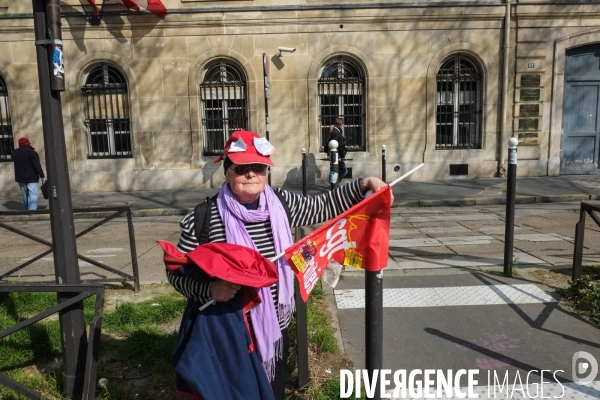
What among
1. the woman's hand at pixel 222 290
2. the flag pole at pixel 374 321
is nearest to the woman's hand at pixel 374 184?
the flag pole at pixel 374 321

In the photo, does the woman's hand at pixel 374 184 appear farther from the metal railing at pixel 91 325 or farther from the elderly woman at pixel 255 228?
the metal railing at pixel 91 325

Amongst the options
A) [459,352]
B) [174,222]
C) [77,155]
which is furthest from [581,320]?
[77,155]

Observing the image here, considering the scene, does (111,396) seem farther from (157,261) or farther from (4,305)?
(157,261)

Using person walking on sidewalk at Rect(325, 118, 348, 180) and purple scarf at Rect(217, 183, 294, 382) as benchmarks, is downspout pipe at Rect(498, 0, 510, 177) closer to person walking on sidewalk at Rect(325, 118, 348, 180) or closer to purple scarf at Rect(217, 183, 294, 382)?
person walking on sidewalk at Rect(325, 118, 348, 180)

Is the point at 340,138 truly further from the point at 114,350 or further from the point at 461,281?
the point at 114,350

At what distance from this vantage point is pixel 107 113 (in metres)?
14.9

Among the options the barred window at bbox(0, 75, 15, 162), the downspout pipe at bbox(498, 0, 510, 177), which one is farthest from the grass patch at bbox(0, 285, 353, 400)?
the barred window at bbox(0, 75, 15, 162)

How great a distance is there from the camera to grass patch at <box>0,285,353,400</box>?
3.38 meters

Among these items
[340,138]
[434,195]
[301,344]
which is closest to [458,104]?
[340,138]

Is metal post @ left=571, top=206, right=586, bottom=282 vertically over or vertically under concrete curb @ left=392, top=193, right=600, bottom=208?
over

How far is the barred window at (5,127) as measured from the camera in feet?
48.6

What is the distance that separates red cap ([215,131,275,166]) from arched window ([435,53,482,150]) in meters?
13.4

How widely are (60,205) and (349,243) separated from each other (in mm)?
1918

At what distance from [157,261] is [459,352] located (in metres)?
4.47
